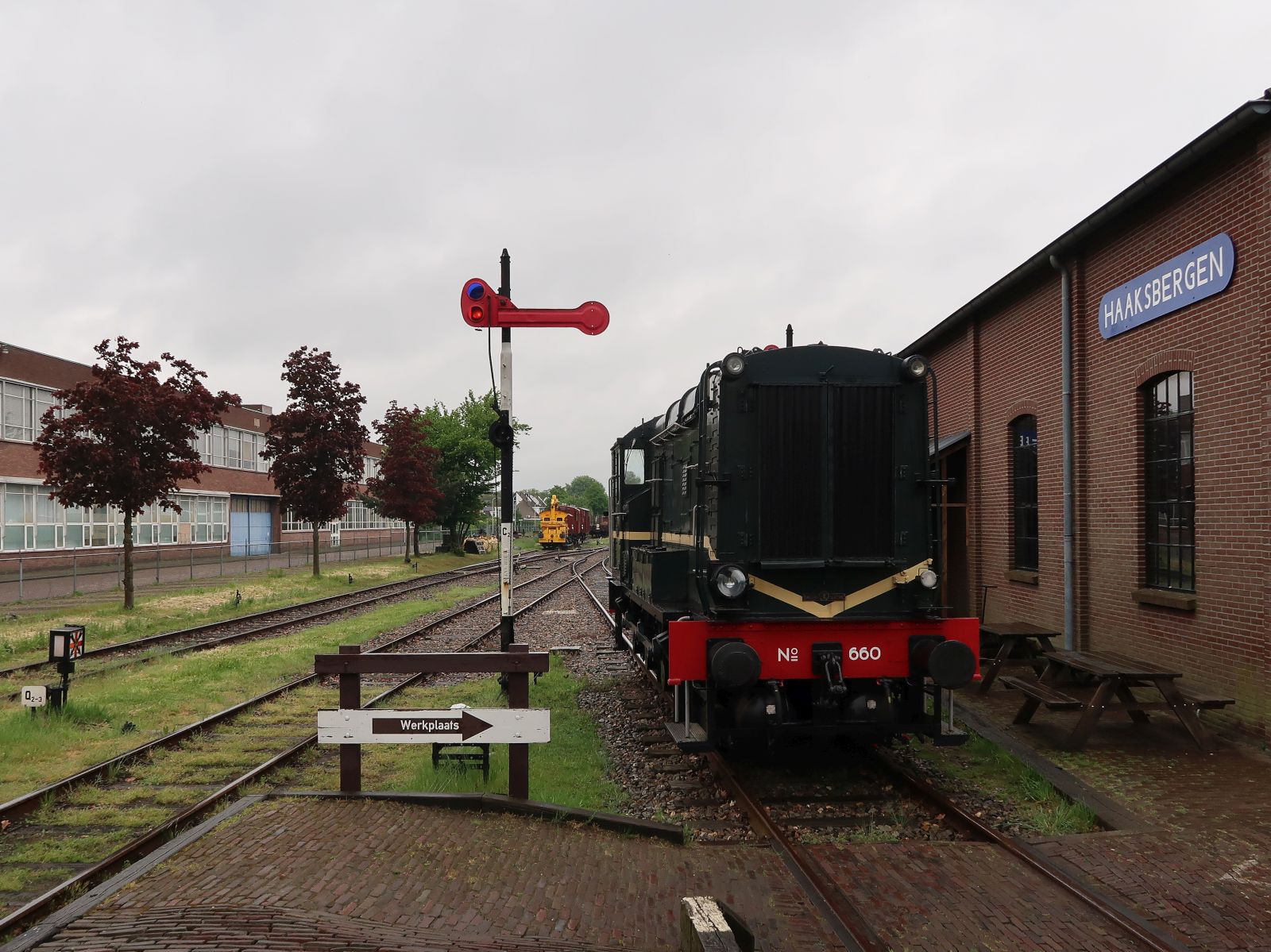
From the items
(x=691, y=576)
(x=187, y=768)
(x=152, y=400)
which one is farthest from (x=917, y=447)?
(x=152, y=400)

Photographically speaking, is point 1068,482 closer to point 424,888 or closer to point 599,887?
point 599,887

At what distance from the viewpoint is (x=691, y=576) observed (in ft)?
25.8

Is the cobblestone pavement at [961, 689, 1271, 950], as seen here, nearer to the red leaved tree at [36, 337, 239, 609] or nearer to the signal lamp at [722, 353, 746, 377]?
the signal lamp at [722, 353, 746, 377]

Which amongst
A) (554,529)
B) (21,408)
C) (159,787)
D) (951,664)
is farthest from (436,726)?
(554,529)

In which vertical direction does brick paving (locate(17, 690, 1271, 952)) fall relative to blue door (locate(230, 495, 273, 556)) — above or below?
below

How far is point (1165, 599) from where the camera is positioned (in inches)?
353

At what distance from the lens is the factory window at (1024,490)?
40.9 feet

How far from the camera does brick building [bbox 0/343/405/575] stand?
99.0ft

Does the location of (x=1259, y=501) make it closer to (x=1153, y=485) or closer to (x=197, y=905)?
(x=1153, y=485)

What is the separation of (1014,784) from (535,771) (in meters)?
3.77

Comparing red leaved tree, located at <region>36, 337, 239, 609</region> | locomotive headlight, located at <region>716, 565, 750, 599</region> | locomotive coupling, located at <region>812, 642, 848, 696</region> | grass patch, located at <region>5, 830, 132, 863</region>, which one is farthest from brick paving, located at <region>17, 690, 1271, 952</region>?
red leaved tree, located at <region>36, 337, 239, 609</region>

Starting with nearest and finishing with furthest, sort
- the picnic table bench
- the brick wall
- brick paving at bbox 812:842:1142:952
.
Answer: brick paving at bbox 812:842:1142:952, the picnic table bench, the brick wall

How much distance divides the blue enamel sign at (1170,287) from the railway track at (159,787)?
9558 millimetres

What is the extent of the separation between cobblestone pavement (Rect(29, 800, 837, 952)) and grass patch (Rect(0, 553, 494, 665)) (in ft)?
33.8
